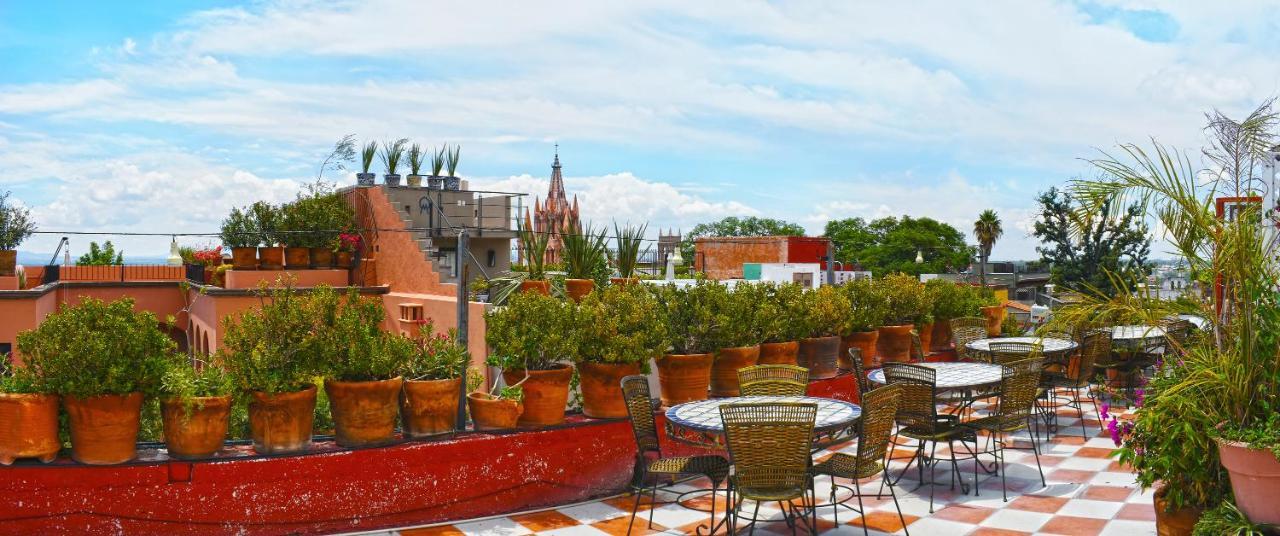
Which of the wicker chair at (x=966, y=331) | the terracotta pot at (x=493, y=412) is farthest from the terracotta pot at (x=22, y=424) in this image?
the wicker chair at (x=966, y=331)

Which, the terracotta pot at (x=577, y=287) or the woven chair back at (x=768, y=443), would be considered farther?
the terracotta pot at (x=577, y=287)

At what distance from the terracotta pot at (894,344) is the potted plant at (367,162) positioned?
452 inches

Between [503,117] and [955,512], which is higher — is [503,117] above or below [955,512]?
above

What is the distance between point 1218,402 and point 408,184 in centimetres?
1570

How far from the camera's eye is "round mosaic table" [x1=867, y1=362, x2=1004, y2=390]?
5.45 metres

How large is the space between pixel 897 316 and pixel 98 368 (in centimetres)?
674

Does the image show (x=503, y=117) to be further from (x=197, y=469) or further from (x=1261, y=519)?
(x=1261, y=519)

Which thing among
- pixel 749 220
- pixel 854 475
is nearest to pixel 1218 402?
pixel 854 475

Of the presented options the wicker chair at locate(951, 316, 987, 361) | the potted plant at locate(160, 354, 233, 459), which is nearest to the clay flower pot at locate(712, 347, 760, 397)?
the wicker chair at locate(951, 316, 987, 361)

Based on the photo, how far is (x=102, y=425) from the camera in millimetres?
4086

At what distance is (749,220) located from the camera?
3012 inches

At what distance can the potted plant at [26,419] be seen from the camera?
13.2ft

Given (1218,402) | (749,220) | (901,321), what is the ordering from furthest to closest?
(749,220) < (901,321) < (1218,402)

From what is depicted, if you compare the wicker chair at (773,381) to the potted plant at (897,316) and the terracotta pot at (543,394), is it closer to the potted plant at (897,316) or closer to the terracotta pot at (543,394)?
the terracotta pot at (543,394)
